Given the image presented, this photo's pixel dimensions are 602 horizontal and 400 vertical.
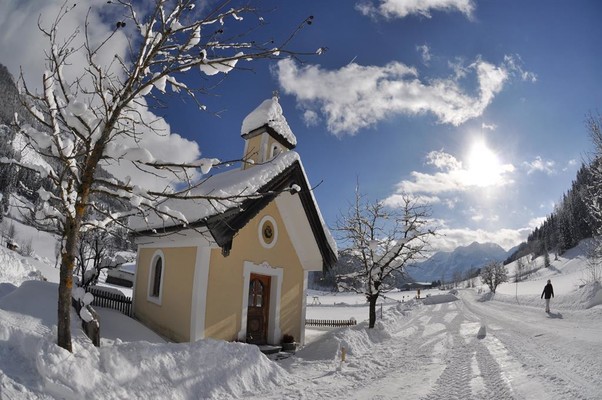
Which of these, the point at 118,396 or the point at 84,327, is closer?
the point at 118,396

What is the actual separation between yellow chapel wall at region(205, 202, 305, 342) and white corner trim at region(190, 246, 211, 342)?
20 centimetres

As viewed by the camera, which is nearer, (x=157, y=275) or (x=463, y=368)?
(x=463, y=368)

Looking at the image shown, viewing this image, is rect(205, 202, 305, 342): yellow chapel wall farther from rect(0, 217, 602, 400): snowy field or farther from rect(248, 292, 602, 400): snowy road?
rect(248, 292, 602, 400): snowy road

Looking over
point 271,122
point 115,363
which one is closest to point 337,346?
point 115,363

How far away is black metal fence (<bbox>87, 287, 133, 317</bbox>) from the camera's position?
10722mm

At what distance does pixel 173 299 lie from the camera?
33.2ft

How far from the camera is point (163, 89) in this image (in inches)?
174

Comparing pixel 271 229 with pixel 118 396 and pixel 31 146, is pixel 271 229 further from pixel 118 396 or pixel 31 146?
pixel 31 146

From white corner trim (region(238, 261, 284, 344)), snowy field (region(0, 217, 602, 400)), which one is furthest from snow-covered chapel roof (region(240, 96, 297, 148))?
snowy field (region(0, 217, 602, 400))

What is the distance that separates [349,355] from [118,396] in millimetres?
6725

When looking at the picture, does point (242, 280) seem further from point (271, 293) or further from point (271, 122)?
point (271, 122)

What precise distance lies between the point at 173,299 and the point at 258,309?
2882 mm

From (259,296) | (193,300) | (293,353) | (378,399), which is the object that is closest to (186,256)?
(193,300)

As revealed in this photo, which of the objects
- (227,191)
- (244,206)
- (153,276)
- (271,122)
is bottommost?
(153,276)
